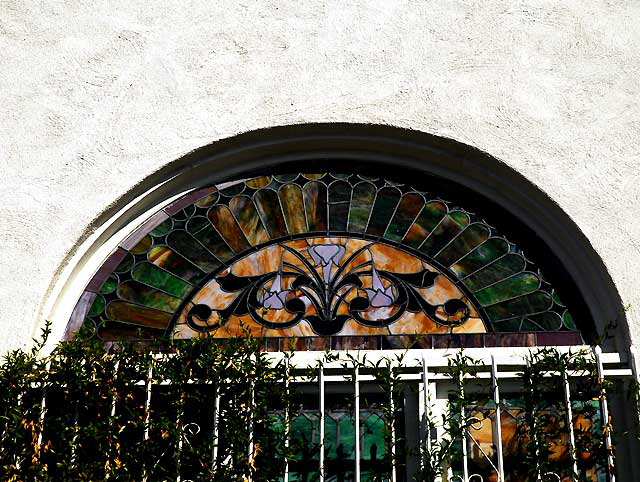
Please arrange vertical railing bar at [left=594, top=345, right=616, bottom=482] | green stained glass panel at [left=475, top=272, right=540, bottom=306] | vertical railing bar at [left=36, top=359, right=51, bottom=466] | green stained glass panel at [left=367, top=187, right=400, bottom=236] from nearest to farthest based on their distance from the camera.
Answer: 1. vertical railing bar at [left=594, top=345, right=616, bottom=482]
2. vertical railing bar at [left=36, top=359, right=51, bottom=466]
3. green stained glass panel at [left=475, top=272, right=540, bottom=306]
4. green stained glass panel at [left=367, top=187, right=400, bottom=236]

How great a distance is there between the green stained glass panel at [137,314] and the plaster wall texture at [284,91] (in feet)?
1.12

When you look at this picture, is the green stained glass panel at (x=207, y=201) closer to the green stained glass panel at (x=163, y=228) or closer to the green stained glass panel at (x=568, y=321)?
the green stained glass panel at (x=163, y=228)

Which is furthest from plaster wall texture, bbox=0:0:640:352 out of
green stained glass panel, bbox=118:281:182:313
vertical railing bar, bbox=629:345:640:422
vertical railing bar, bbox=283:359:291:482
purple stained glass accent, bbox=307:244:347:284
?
vertical railing bar, bbox=283:359:291:482

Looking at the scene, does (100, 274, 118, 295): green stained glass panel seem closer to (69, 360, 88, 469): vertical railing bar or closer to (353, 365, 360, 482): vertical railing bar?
(69, 360, 88, 469): vertical railing bar

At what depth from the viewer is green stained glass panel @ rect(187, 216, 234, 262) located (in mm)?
5359

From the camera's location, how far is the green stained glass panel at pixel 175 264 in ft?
17.4

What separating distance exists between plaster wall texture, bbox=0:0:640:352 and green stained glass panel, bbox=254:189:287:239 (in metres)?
0.37

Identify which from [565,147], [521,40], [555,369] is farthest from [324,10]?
[555,369]

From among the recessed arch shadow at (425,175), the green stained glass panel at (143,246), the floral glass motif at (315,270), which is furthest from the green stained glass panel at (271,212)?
the green stained glass panel at (143,246)

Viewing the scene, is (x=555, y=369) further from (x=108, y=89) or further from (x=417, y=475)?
(x=108, y=89)

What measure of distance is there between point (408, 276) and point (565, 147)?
3.24ft

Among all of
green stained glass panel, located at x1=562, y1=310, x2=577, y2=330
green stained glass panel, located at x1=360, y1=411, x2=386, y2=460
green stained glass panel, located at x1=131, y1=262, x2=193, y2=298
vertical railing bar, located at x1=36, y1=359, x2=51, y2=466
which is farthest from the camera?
green stained glass panel, located at x1=131, y1=262, x2=193, y2=298

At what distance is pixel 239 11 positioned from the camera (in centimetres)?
568

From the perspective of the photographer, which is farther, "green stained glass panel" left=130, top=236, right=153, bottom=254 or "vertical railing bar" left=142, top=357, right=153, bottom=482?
"green stained glass panel" left=130, top=236, right=153, bottom=254
